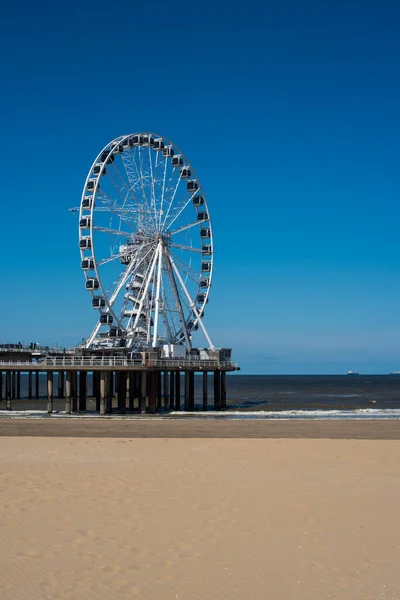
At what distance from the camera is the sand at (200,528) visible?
7996mm

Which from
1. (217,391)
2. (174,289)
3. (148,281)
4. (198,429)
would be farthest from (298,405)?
(198,429)

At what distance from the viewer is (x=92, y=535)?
9844mm

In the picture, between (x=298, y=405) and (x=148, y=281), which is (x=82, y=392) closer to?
(x=148, y=281)

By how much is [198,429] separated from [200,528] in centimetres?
1888

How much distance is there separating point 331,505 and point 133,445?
10.2 metres

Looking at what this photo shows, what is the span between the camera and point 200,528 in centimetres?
1026

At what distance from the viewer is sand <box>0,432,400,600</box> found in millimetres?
7996

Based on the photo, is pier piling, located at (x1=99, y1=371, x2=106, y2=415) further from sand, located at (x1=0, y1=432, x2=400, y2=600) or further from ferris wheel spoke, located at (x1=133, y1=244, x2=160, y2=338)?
sand, located at (x1=0, y1=432, x2=400, y2=600)

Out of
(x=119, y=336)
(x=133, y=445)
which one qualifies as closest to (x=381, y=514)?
(x=133, y=445)

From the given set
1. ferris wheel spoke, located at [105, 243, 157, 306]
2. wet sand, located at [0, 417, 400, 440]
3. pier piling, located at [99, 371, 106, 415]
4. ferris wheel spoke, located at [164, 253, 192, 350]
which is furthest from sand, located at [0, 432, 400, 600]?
ferris wheel spoke, located at [164, 253, 192, 350]

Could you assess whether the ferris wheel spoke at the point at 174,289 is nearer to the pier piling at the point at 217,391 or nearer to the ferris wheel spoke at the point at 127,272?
the ferris wheel spoke at the point at 127,272

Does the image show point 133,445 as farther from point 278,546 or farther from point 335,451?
point 278,546

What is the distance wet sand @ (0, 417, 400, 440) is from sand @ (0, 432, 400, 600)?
8.48 meters

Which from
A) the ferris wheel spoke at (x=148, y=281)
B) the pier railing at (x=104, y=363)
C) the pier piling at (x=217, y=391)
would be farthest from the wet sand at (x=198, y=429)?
the pier piling at (x=217, y=391)
